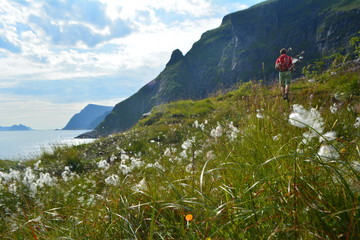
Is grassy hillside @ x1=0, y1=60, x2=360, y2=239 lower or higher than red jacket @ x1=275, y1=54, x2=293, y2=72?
lower

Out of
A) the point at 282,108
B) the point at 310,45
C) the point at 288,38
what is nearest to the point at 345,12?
the point at 310,45

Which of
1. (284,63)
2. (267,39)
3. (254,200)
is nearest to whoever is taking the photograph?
(254,200)

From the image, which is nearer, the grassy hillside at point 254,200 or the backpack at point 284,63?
the grassy hillside at point 254,200

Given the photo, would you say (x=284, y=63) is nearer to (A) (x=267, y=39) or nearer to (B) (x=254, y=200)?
(B) (x=254, y=200)

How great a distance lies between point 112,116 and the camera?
191375 millimetres

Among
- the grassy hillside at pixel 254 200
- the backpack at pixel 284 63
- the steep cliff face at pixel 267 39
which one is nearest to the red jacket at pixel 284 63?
the backpack at pixel 284 63

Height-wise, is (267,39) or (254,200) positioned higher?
(267,39)

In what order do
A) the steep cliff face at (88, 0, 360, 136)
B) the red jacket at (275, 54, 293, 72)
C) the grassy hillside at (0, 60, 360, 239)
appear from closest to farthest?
the grassy hillside at (0, 60, 360, 239) → the red jacket at (275, 54, 293, 72) → the steep cliff face at (88, 0, 360, 136)

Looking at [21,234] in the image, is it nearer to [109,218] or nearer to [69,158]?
[109,218]

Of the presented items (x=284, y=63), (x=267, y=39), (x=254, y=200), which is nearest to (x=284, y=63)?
(x=284, y=63)

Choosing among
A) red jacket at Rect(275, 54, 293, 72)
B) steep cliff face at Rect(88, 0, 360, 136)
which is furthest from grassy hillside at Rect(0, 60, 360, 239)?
steep cliff face at Rect(88, 0, 360, 136)

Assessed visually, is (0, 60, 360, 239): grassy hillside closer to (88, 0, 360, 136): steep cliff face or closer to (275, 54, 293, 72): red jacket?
(275, 54, 293, 72): red jacket

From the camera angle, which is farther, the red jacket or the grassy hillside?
the red jacket

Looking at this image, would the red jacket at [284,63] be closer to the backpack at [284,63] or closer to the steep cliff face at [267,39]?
the backpack at [284,63]
